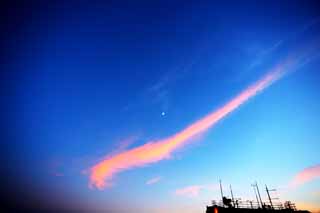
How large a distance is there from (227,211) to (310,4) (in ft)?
128

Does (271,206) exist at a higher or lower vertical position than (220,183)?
lower

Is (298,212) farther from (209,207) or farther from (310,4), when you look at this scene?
(310,4)

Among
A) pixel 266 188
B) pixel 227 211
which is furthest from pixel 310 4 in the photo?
pixel 266 188

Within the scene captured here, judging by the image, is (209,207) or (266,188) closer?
(209,207)

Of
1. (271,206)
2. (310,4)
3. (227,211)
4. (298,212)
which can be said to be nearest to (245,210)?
(227,211)

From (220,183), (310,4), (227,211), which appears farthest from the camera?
(220,183)

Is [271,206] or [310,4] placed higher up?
[310,4]

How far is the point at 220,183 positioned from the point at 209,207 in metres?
8.29

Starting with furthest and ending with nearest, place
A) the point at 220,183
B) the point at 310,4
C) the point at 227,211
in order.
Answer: the point at 220,183 < the point at 227,211 < the point at 310,4

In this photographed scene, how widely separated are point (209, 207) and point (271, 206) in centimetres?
1368

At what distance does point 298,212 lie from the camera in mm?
40219

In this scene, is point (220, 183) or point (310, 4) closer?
point (310, 4)

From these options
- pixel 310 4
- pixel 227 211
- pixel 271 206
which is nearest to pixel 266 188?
pixel 271 206

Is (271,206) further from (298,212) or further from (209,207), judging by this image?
(209,207)
